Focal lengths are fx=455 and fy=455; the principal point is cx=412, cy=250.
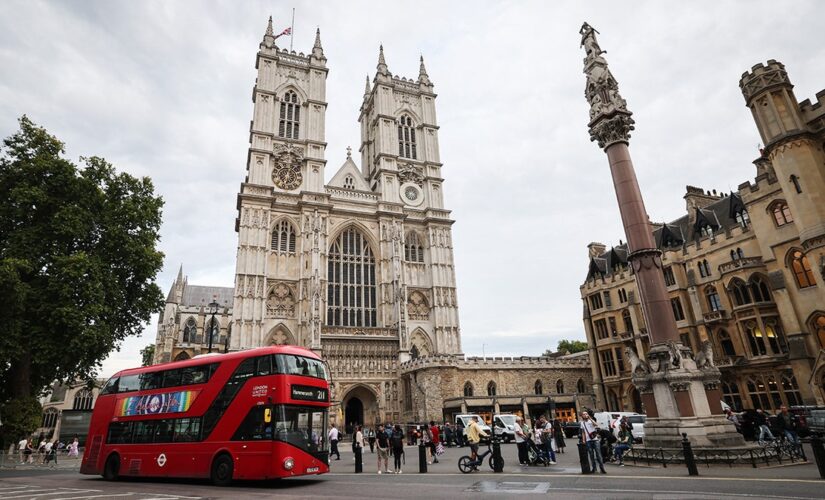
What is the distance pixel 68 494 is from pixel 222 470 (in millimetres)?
3446

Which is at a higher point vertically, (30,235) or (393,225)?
(393,225)

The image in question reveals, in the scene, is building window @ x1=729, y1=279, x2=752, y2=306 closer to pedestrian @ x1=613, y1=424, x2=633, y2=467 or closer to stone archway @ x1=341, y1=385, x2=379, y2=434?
pedestrian @ x1=613, y1=424, x2=633, y2=467

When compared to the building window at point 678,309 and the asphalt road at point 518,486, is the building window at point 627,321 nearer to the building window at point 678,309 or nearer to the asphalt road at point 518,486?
the building window at point 678,309

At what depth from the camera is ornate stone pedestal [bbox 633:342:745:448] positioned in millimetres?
11633

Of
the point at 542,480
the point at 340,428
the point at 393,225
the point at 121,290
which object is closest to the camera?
the point at 542,480

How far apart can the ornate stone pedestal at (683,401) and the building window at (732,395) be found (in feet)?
52.4

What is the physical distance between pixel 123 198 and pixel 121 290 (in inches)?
195

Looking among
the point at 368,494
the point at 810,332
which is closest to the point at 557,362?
the point at 810,332

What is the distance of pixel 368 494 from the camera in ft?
31.3

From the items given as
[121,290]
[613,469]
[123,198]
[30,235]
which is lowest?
[613,469]

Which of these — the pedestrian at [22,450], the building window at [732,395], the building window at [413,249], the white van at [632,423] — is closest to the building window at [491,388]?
the white van at [632,423]

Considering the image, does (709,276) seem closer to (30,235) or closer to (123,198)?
(123,198)

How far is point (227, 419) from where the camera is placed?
1189cm

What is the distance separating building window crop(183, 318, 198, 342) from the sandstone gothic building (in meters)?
48.7
